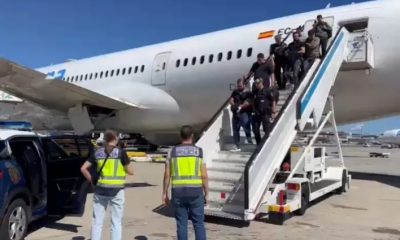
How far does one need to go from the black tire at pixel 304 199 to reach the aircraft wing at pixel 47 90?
10.4 metres

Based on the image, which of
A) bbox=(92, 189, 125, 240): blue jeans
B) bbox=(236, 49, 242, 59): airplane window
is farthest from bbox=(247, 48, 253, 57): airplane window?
bbox=(92, 189, 125, 240): blue jeans

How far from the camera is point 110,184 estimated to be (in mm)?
5980

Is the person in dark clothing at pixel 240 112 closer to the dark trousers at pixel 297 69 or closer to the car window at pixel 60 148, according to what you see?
the dark trousers at pixel 297 69

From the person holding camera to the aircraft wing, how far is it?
10.9 meters

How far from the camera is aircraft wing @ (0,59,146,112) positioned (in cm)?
1661

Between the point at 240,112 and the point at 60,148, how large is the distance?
383 centimetres

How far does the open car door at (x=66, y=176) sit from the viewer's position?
756cm

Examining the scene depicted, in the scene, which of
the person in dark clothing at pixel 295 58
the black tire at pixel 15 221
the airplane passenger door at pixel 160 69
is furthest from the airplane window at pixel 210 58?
the black tire at pixel 15 221

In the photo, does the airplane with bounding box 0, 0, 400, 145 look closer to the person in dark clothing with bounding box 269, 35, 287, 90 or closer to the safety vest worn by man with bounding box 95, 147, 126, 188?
the person in dark clothing with bounding box 269, 35, 287, 90

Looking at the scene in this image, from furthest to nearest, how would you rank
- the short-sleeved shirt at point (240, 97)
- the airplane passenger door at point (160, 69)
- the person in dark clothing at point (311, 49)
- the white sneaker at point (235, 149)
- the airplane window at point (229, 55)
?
the airplane passenger door at point (160, 69) < the airplane window at point (229, 55) < the person in dark clothing at point (311, 49) < the short-sleeved shirt at point (240, 97) < the white sneaker at point (235, 149)

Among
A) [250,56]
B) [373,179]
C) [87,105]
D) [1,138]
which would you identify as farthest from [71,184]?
[87,105]

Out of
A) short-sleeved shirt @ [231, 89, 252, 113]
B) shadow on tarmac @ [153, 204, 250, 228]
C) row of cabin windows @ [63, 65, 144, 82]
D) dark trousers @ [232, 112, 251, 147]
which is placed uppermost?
row of cabin windows @ [63, 65, 144, 82]

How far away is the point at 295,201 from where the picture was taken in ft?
28.2

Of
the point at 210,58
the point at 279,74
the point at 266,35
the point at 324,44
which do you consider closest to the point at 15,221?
the point at 279,74
